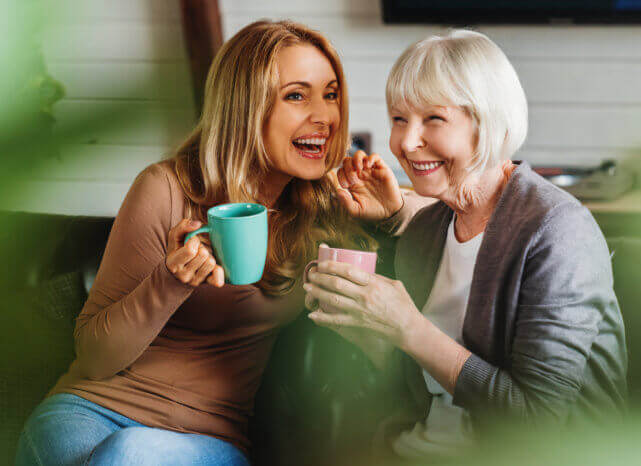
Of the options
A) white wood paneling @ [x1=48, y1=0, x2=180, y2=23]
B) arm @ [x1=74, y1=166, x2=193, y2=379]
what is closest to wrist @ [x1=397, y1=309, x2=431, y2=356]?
arm @ [x1=74, y1=166, x2=193, y2=379]

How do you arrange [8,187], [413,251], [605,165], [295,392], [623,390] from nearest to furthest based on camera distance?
[8,187] < [623,390] < [413,251] < [295,392] < [605,165]

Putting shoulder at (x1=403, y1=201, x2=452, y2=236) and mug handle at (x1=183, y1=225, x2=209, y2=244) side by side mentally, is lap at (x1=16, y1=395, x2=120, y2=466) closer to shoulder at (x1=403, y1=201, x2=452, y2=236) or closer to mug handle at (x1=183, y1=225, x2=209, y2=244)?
mug handle at (x1=183, y1=225, x2=209, y2=244)

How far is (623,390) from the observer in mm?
646

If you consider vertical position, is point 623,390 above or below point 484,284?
below

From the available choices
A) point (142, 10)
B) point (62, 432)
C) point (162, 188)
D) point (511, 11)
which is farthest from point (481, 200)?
point (142, 10)

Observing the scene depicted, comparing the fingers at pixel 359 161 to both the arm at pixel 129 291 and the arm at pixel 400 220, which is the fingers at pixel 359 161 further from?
the arm at pixel 129 291

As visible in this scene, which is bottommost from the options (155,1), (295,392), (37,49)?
(295,392)

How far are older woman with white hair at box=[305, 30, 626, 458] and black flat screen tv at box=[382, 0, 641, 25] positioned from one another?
1051mm

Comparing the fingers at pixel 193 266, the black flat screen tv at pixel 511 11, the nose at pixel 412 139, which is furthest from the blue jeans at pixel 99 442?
the black flat screen tv at pixel 511 11

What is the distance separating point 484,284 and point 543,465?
36cm

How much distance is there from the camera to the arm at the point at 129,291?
2.66 feet

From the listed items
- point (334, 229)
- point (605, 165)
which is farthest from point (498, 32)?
point (334, 229)

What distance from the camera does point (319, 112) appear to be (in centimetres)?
94

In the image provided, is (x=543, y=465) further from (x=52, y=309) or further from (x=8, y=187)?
(x=52, y=309)
